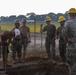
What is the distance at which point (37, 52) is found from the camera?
62.4 ft

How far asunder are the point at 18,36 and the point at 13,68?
64.5 inches

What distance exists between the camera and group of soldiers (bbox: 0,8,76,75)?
932 centimetres

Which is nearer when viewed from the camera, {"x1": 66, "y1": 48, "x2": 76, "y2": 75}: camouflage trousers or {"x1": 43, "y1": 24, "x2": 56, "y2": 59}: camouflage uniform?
{"x1": 66, "y1": 48, "x2": 76, "y2": 75}: camouflage trousers

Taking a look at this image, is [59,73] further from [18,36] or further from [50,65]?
[18,36]

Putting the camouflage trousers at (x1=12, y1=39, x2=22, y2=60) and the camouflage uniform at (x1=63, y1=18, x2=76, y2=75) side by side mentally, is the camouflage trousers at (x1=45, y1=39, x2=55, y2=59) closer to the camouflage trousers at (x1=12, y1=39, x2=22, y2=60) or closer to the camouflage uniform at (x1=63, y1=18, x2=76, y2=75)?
the camouflage trousers at (x1=12, y1=39, x2=22, y2=60)

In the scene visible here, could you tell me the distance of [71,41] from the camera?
9.34 m

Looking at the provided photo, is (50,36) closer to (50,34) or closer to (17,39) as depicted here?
(50,34)

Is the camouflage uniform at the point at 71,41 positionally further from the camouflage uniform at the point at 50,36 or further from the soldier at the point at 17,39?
the camouflage uniform at the point at 50,36

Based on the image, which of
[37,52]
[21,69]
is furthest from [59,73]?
[37,52]

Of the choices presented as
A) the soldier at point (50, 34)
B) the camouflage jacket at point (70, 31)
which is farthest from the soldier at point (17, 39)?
the camouflage jacket at point (70, 31)

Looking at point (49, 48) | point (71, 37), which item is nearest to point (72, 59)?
point (71, 37)

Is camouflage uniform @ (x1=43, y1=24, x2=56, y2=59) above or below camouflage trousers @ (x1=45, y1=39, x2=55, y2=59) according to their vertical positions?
above

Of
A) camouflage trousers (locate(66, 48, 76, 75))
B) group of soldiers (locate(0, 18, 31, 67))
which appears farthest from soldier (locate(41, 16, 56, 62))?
camouflage trousers (locate(66, 48, 76, 75))

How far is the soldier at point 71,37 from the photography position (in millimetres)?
9227
